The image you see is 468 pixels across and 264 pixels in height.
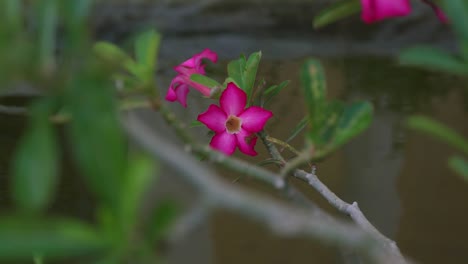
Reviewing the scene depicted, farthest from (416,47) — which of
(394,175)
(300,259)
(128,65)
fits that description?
(394,175)

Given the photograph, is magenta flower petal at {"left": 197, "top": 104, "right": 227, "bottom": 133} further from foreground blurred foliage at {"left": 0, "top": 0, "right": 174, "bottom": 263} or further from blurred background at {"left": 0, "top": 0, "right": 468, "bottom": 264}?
blurred background at {"left": 0, "top": 0, "right": 468, "bottom": 264}

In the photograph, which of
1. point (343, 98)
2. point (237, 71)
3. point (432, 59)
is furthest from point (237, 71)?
point (343, 98)

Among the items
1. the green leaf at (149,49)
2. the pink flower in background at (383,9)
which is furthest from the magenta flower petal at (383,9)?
the green leaf at (149,49)

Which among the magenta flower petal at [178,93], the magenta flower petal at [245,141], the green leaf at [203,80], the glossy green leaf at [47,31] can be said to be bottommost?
the magenta flower petal at [245,141]

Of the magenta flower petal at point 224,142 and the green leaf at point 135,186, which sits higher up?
the green leaf at point 135,186

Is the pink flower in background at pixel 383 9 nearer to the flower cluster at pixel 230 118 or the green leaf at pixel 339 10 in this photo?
the green leaf at pixel 339 10

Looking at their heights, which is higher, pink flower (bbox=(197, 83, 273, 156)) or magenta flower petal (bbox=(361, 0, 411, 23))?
magenta flower petal (bbox=(361, 0, 411, 23))

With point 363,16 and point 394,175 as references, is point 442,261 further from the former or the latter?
point 363,16

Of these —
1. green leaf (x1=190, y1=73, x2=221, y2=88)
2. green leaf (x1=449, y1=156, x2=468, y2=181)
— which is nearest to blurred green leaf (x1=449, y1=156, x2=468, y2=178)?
green leaf (x1=449, y1=156, x2=468, y2=181)
